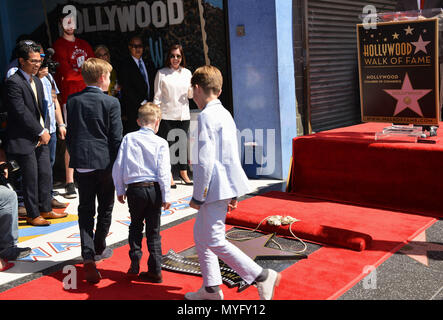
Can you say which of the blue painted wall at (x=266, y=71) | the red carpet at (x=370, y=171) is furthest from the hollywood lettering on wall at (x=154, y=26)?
the red carpet at (x=370, y=171)

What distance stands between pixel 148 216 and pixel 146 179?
0.32 meters

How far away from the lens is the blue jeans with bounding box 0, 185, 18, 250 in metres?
4.65

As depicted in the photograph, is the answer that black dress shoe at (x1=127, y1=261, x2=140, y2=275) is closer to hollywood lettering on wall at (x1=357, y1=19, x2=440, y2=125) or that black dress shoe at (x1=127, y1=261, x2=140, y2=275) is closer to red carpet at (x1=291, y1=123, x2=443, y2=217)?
red carpet at (x1=291, y1=123, x2=443, y2=217)

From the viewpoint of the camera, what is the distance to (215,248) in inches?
140

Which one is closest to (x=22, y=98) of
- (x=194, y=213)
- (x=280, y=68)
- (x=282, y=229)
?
(x=194, y=213)

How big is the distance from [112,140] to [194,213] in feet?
6.96

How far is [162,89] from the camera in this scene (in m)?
7.36

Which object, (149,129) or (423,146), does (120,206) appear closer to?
(149,129)

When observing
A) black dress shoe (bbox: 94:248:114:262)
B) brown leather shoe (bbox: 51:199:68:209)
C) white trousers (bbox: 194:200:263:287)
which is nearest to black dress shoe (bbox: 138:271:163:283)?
white trousers (bbox: 194:200:263:287)

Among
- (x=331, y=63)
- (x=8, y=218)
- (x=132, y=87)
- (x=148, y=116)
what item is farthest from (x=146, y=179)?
(x=331, y=63)

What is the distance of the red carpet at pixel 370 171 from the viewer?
563 cm

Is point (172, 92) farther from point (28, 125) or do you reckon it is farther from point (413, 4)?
point (413, 4)

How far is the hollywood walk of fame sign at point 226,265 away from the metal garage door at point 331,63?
12.8ft

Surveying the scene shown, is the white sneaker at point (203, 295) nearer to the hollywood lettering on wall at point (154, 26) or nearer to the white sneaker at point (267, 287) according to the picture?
the white sneaker at point (267, 287)
